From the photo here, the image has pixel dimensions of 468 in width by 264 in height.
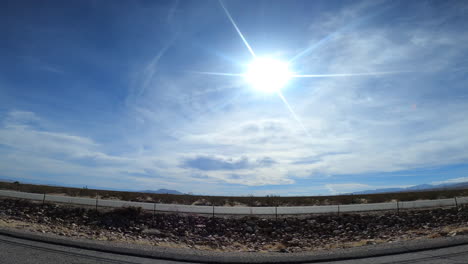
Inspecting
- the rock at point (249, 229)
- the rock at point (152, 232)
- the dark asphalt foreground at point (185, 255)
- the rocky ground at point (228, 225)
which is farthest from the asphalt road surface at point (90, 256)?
the rock at point (249, 229)

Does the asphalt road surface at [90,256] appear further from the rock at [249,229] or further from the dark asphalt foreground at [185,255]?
Result: the rock at [249,229]

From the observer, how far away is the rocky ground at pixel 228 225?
1497cm

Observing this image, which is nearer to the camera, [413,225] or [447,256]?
[447,256]

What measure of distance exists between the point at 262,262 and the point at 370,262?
273 cm

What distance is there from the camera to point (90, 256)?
720cm

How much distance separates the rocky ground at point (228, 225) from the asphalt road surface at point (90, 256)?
266 inches

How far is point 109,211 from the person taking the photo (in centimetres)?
1983

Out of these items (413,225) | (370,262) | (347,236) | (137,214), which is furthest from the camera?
(137,214)

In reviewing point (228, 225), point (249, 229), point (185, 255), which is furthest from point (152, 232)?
point (185, 255)

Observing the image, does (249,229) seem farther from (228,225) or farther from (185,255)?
(185,255)

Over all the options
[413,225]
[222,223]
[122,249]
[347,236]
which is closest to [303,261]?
[122,249]

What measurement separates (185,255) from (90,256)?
2.48m

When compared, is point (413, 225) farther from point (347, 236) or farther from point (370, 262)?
point (370, 262)

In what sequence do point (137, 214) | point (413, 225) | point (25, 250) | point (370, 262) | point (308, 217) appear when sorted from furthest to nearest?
point (308, 217) → point (137, 214) → point (413, 225) → point (25, 250) → point (370, 262)
